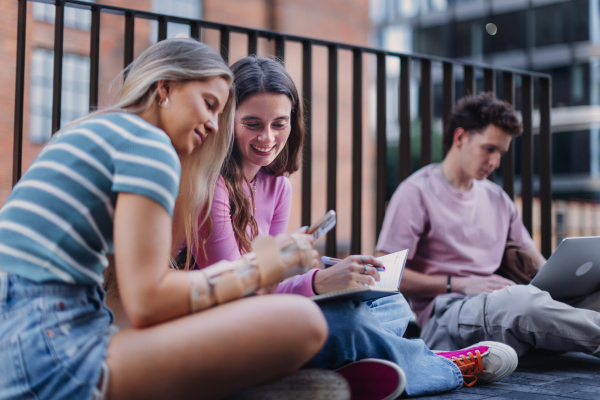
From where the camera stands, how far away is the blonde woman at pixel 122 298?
1122mm

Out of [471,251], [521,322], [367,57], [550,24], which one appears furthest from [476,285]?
[550,24]

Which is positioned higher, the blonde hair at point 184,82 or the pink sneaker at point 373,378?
the blonde hair at point 184,82

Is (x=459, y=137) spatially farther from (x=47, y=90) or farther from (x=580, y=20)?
(x=580, y=20)

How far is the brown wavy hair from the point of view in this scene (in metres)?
1.95

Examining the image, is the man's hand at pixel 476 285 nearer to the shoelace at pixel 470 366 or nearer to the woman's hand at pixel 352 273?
the shoelace at pixel 470 366

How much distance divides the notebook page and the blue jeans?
96 millimetres

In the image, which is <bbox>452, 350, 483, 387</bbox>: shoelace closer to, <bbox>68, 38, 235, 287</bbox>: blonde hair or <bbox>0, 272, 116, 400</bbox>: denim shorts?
<bbox>68, 38, 235, 287</bbox>: blonde hair

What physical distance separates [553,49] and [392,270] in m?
21.7

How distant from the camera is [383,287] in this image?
5.05 feet

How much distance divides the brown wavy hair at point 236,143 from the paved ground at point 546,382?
80 centimetres

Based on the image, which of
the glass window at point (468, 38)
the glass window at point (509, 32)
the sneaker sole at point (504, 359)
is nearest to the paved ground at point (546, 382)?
the sneaker sole at point (504, 359)

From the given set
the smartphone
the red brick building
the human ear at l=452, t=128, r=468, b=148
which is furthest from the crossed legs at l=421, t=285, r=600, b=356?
the red brick building

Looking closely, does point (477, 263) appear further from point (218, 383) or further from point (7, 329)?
point (7, 329)

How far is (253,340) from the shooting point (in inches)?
45.8
